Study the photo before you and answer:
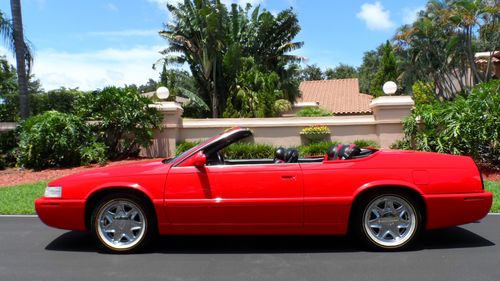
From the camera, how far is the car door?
5289 mm

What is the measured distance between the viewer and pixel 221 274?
15.5 feet

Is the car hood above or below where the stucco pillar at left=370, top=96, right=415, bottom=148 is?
below

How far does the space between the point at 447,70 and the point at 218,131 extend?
1819 centimetres

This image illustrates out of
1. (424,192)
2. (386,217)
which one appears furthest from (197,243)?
(424,192)

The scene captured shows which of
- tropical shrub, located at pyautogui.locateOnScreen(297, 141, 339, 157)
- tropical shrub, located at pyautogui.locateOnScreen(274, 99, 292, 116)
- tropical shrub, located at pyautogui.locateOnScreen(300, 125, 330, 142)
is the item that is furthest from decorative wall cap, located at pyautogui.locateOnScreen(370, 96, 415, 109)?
tropical shrub, located at pyautogui.locateOnScreen(274, 99, 292, 116)

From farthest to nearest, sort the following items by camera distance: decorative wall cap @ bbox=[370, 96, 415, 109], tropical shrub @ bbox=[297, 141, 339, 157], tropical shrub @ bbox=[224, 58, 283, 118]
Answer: tropical shrub @ bbox=[224, 58, 283, 118]
decorative wall cap @ bbox=[370, 96, 415, 109]
tropical shrub @ bbox=[297, 141, 339, 157]

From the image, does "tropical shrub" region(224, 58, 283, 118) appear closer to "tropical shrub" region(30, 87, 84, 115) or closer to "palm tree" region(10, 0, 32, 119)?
"tropical shrub" region(30, 87, 84, 115)

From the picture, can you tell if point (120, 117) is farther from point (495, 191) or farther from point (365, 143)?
point (495, 191)

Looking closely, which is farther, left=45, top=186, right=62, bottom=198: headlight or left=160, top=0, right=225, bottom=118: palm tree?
left=160, top=0, right=225, bottom=118: palm tree

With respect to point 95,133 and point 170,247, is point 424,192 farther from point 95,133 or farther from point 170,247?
point 95,133

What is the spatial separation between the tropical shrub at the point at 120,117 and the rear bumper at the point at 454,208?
10.9 metres

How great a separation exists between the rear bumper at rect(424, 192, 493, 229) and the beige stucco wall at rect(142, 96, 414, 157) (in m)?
9.88

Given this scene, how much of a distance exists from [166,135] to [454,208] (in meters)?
11.5

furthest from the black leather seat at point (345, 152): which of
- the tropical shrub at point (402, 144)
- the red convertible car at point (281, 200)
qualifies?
the tropical shrub at point (402, 144)
